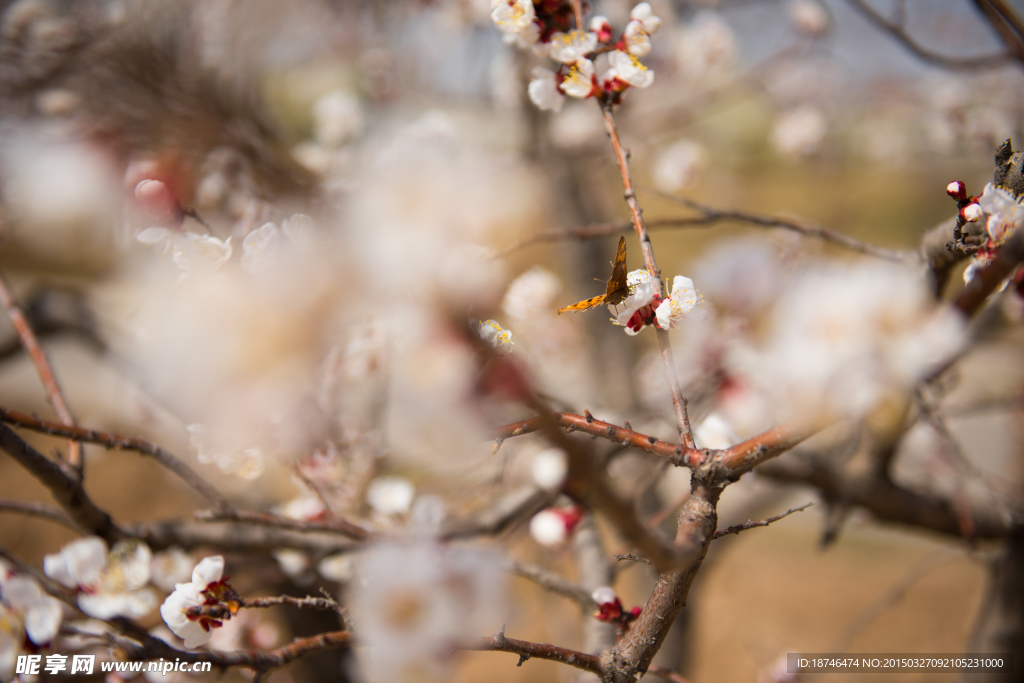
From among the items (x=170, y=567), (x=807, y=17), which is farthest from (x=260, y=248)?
(x=807, y=17)

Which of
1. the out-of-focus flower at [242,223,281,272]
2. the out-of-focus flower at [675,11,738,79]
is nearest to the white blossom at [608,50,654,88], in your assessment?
the out-of-focus flower at [242,223,281,272]

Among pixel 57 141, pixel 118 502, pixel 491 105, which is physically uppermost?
pixel 491 105

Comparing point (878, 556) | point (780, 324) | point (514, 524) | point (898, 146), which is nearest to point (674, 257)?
point (878, 556)

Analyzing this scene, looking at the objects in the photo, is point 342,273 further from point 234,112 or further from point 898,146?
point 898,146

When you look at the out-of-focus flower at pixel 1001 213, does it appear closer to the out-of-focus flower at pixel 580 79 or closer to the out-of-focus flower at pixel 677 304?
the out-of-focus flower at pixel 677 304

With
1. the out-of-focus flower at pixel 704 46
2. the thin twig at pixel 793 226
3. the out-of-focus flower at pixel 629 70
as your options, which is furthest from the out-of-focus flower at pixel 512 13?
the out-of-focus flower at pixel 704 46

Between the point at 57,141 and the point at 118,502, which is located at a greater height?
the point at 57,141

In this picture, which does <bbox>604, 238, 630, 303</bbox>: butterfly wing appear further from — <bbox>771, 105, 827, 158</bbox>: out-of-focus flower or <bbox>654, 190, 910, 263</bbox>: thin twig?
<bbox>771, 105, 827, 158</bbox>: out-of-focus flower

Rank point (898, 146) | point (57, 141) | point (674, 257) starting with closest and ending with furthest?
point (57, 141)
point (674, 257)
point (898, 146)
